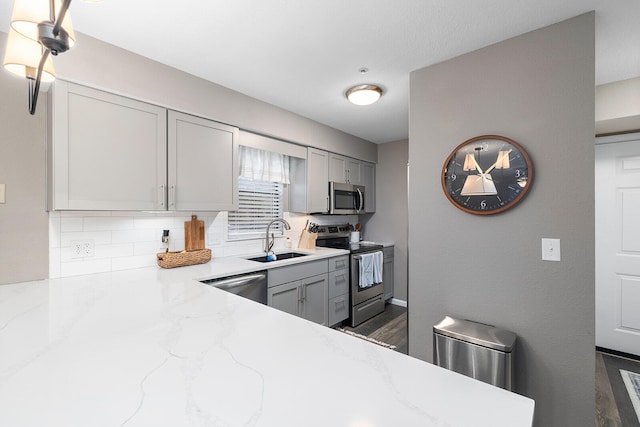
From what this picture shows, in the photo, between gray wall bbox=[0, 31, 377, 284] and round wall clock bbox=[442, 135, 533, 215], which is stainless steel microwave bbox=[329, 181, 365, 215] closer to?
round wall clock bbox=[442, 135, 533, 215]

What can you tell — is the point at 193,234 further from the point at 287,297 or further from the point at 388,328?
the point at 388,328

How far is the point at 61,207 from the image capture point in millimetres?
1651

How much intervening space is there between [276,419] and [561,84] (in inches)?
81.7

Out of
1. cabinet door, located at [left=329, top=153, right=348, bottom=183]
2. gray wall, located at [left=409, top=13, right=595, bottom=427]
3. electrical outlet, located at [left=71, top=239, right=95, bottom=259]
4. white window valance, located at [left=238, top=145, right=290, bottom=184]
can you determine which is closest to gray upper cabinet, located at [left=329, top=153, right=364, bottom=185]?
cabinet door, located at [left=329, top=153, right=348, bottom=183]

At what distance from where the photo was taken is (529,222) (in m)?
1.70

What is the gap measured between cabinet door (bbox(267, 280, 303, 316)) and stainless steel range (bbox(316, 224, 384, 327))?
833 millimetres

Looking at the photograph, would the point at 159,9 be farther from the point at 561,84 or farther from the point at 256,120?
the point at 561,84

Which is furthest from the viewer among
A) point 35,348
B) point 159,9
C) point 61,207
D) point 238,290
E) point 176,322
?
point 238,290

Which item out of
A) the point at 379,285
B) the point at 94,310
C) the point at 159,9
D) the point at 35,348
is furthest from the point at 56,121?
the point at 379,285

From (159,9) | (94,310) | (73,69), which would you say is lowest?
(94,310)

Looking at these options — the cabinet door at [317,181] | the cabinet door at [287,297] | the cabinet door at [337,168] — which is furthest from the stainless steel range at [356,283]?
the cabinet door at [287,297]

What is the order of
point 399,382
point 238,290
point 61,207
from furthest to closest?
point 238,290, point 61,207, point 399,382

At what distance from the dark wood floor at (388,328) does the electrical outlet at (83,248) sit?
8.11ft

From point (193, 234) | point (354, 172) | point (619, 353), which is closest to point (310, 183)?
point (354, 172)
